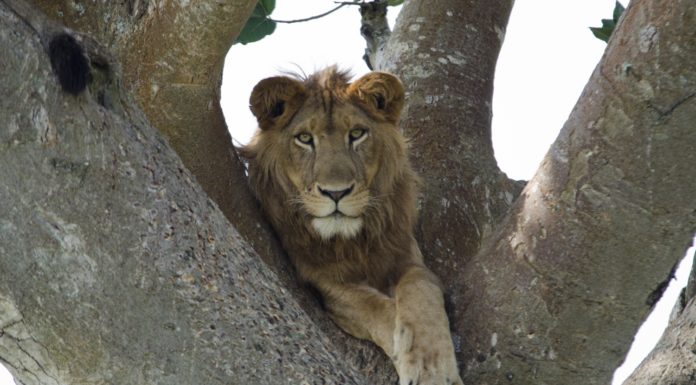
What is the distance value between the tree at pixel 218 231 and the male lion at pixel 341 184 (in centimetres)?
56

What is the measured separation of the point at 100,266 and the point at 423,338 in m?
1.93

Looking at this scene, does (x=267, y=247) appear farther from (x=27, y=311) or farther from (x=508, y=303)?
(x=27, y=311)

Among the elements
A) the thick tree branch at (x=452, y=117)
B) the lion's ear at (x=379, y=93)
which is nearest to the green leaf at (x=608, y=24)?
the thick tree branch at (x=452, y=117)

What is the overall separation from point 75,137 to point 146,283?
1.48 feet

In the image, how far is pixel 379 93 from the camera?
5938 mm

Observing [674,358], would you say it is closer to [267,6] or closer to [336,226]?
[336,226]

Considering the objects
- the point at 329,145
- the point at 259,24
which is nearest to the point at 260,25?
the point at 259,24

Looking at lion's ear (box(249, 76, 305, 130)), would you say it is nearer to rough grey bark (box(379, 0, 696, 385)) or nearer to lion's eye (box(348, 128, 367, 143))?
lion's eye (box(348, 128, 367, 143))

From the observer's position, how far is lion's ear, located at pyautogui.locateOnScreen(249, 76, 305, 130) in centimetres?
568

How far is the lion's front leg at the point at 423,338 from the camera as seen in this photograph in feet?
14.7

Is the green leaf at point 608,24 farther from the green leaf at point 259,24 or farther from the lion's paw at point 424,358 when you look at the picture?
the lion's paw at point 424,358

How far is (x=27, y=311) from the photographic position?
9.91ft

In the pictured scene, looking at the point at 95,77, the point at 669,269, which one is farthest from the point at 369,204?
the point at 95,77

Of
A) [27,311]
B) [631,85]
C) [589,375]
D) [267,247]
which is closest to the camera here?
[27,311]
